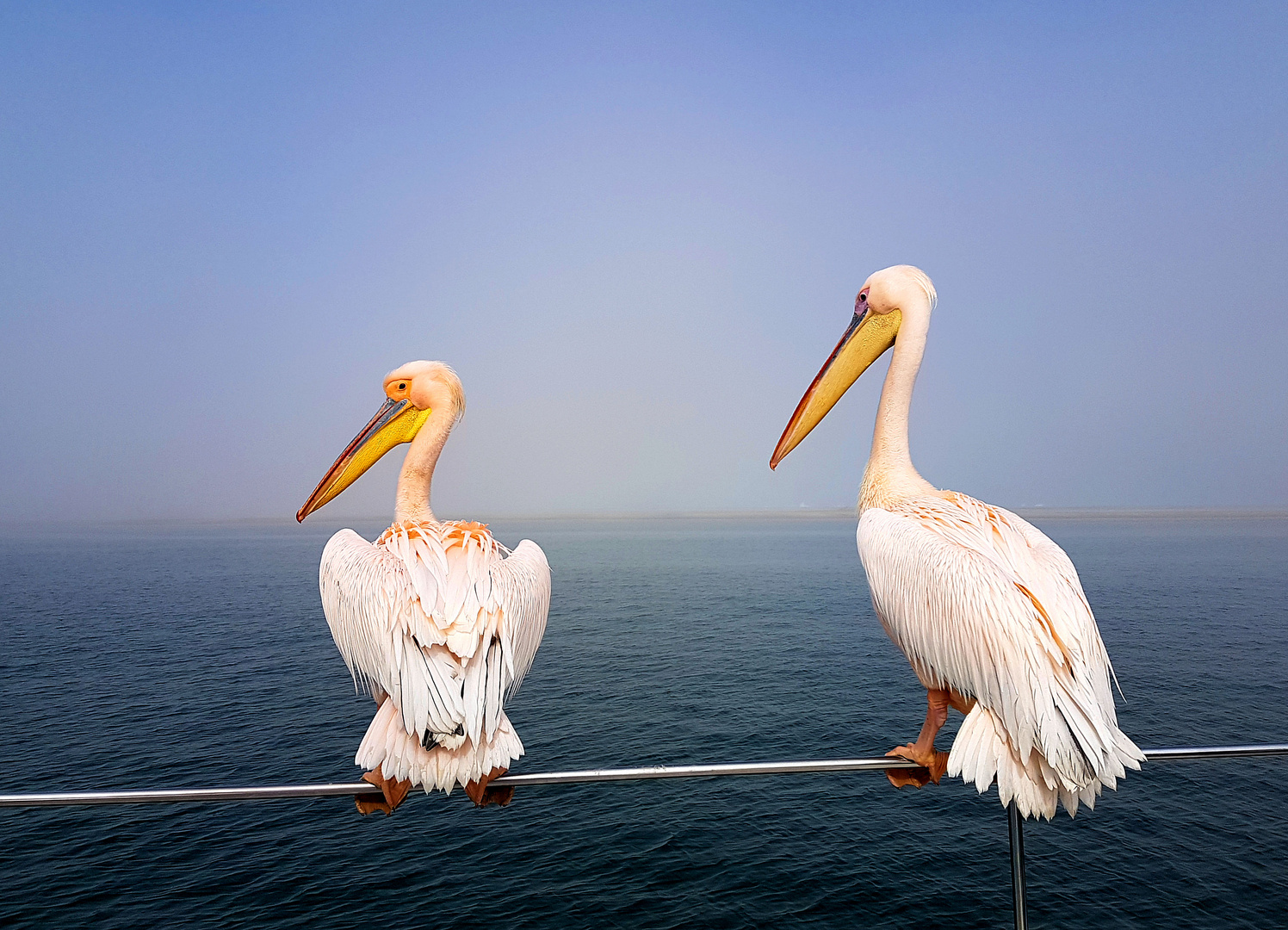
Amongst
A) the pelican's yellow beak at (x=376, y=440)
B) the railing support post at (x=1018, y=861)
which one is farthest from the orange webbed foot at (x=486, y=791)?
the pelican's yellow beak at (x=376, y=440)

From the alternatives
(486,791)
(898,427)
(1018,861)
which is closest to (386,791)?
(486,791)

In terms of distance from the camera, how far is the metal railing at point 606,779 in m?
1.64

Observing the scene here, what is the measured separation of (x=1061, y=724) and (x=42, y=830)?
2666cm

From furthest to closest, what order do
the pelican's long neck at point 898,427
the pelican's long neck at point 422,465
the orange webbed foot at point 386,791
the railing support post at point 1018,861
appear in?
the pelican's long neck at point 422,465 < the pelican's long neck at point 898,427 < the orange webbed foot at point 386,791 < the railing support post at point 1018,861

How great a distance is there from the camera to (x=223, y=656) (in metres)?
35.0

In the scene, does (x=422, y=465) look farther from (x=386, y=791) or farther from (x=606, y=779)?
(x=606, y=779)

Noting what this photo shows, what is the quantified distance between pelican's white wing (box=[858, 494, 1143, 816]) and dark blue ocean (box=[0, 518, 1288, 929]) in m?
14.8

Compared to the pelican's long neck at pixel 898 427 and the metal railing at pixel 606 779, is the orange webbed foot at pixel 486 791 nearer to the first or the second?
the metal railing at pixel 606 779

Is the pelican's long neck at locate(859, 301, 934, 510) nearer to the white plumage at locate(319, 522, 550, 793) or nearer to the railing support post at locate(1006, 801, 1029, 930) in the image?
the railing support post at locate(1006, 801, 1029, 930)

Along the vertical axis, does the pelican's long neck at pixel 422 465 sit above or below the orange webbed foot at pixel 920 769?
above

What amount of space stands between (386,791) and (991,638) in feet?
6.36

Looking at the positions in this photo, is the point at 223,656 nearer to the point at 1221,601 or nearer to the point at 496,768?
the point at 496,768

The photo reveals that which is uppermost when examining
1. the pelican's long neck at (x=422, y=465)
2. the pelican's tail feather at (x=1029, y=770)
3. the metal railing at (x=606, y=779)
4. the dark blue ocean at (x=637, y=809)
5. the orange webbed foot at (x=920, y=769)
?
the pelican's long neck at (x=422, y=465)

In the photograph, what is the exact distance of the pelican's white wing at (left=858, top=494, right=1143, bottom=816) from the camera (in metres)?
1.94
